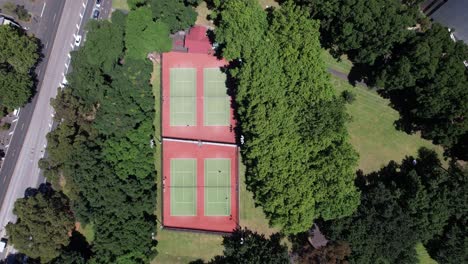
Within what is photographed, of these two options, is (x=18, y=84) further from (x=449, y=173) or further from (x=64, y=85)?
(x=449, y=173)

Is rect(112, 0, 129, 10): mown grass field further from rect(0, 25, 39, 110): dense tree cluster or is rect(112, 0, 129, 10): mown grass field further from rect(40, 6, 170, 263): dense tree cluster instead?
rect(0, 25, 39, 110): dense tree cluster

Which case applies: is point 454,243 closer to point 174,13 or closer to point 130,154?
point 130,154

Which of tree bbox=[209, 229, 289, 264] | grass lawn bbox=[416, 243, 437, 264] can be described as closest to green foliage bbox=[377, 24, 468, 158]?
grass lawn bbox=[416, 243, 437, 264]

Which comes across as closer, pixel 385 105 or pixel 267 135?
pixel 267 135

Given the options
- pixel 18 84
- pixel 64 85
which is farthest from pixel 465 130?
pixel 18 84

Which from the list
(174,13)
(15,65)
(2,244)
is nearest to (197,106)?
(174,13)

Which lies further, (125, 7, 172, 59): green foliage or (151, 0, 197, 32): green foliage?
(151, 0, 197, 32): green foliage
